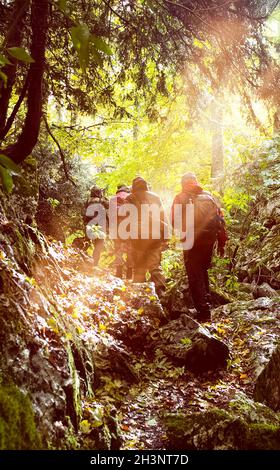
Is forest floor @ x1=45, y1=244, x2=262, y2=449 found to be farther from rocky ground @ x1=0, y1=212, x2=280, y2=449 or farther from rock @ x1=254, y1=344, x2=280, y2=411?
rock @ x1=254, y1=344, x2=280, y2=411

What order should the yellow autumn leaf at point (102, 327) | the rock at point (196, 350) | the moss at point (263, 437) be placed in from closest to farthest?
the moss at point (263, 437)
the rock at point (196, 350)
the yellow autumn leaf at point (102, 327)

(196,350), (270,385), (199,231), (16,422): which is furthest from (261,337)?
(16,422)

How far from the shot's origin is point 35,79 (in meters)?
3.37

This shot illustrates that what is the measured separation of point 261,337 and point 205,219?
75.9 inches

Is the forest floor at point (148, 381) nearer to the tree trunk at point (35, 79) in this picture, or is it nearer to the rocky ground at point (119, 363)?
the rocky ground at point (119, 363)

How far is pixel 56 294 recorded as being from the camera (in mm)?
4465

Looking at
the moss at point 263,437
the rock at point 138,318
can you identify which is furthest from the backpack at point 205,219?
the moss at point 263,437

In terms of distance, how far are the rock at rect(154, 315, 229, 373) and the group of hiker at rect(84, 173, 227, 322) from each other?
1.09 metres

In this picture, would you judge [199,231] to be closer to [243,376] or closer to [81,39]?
[243,376]

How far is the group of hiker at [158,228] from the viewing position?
18.2ft

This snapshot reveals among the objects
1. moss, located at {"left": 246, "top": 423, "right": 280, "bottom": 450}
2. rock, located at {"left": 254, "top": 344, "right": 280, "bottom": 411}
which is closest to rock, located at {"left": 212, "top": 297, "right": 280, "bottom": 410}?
rock, located at {"left": 254, "top": 344, "right": 280, "bottom": 411}

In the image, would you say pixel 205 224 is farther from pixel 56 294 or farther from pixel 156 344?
pixel 56 294

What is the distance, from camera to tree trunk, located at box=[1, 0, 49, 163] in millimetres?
3188

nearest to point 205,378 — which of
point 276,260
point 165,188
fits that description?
point 276,260
